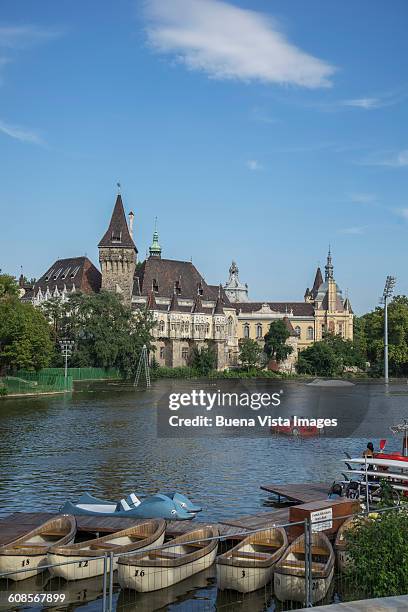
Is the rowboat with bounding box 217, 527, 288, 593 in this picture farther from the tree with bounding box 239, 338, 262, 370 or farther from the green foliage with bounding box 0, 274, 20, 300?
the tree with bounding box 239, 338, 262, 370

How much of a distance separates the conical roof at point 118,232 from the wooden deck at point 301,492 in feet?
356

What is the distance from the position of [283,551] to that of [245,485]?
12226 mm

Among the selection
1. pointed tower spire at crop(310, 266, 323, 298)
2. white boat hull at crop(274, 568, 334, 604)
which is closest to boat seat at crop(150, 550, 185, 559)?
white boat hull at crop(274, 568, 334, 604)

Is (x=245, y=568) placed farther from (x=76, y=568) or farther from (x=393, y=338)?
(x=393, y=338)

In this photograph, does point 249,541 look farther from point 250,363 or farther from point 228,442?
point 250,363

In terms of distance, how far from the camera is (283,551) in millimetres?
16484

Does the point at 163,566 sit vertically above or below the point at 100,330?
below

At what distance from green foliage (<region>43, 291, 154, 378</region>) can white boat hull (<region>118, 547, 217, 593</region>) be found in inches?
3528

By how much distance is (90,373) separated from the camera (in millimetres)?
105062

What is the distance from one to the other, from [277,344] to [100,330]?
53.6m

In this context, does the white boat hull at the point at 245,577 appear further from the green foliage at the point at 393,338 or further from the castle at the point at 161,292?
the green foliage at the point at 393,338

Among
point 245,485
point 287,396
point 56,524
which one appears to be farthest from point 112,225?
point 56,524

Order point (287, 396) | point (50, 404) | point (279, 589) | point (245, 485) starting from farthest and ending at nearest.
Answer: point (287, 396) → point (50, 404) → point (245, 485) → point (279, 589)

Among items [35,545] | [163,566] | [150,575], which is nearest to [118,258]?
[35,545]
